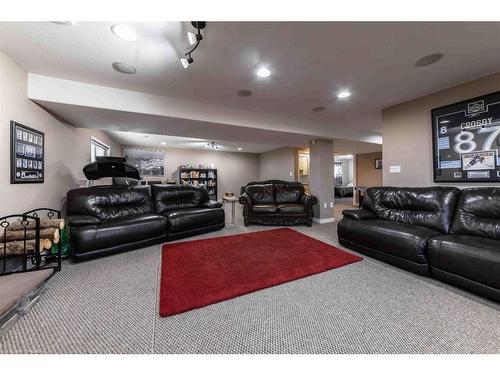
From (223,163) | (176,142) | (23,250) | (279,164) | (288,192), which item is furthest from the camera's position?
(223,163)

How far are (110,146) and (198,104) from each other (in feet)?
13.9

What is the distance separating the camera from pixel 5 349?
3.88ft

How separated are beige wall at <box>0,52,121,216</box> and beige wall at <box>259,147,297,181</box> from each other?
6.29m

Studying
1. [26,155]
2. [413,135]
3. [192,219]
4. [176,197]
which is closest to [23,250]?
[26,155]

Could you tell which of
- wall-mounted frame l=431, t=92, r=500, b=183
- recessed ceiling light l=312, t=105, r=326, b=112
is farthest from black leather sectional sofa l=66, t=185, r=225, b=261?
wall-mounted frame l=431, t=92, r=500, b=183

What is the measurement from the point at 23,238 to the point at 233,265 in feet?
7.15

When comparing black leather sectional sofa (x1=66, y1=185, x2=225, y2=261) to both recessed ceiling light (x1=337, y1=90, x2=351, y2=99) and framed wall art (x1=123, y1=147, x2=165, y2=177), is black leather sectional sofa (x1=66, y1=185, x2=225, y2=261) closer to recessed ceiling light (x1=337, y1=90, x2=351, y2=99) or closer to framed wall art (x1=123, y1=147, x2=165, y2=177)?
recessed ceiling light (x1=337, y1=90, x2=351, y2=99)

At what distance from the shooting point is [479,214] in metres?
2.20

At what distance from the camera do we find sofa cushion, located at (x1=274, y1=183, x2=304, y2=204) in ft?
16.8

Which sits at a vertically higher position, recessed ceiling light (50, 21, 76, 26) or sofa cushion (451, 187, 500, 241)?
recessed ceiling light (50, 21, 76, 26)

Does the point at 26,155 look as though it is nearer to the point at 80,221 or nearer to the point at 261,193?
the point at 80,221

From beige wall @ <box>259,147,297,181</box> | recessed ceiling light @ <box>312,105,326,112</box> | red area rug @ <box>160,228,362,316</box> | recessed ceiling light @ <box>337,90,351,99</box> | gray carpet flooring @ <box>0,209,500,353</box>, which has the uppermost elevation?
recessed ceiling light @ <box>312,105,326,112</box>
